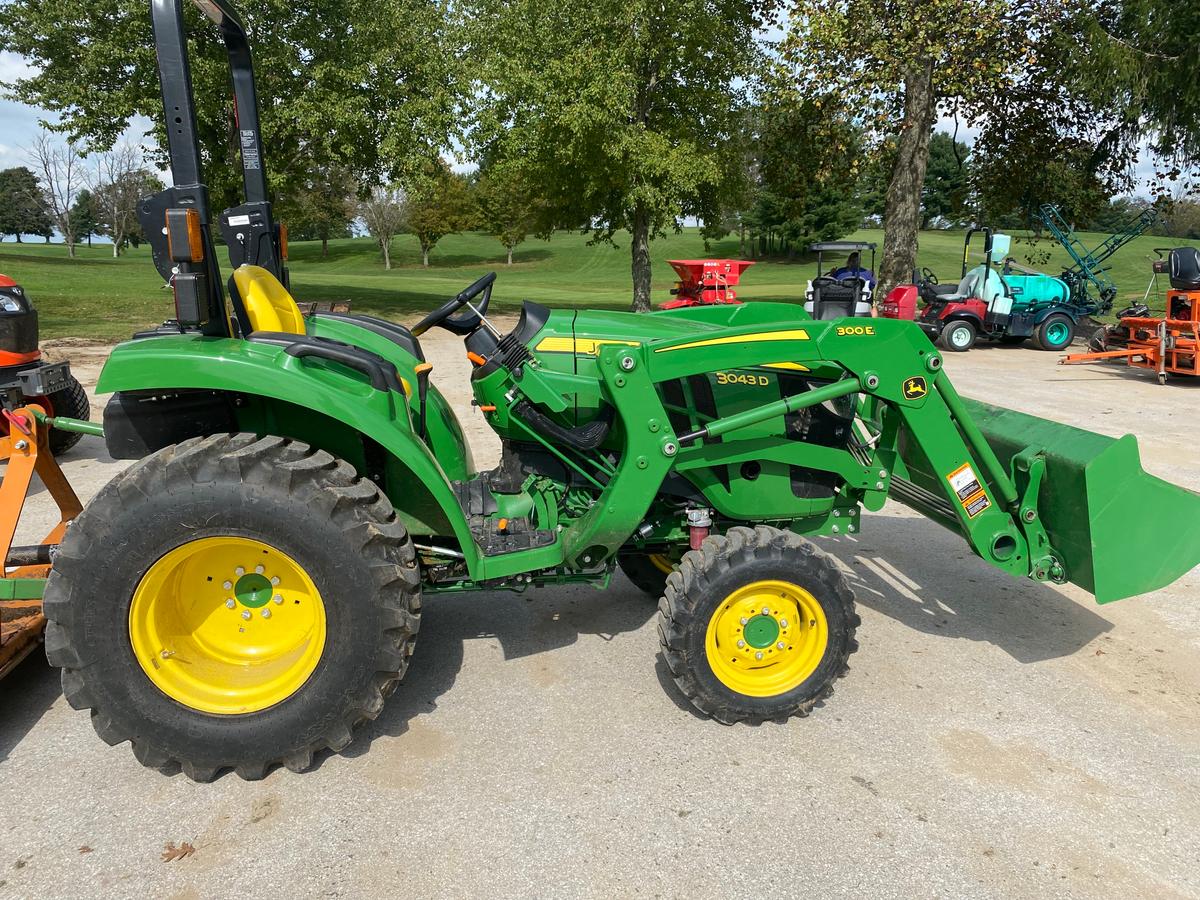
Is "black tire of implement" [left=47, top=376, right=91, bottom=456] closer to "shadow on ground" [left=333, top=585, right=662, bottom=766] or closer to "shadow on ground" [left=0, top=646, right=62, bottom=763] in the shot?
"shadow on ground" [left=0, top=646, right=62, bottom=763]

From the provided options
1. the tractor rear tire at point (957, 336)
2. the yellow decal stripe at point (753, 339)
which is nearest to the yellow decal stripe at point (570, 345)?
the yellow decal stripe at point (753, 339)

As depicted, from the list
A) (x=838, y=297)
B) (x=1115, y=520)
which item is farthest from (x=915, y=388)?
(x=838, y=297)

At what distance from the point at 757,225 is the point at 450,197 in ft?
63.8

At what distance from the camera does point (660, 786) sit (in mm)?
2594

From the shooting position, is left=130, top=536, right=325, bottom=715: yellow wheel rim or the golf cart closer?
left=130, top=536, right=325, bottom=715: yellow wheel rim

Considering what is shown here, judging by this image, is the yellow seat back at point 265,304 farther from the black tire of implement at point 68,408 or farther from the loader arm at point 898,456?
the black tire of implement at point 68,408

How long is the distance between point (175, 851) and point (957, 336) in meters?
13.6

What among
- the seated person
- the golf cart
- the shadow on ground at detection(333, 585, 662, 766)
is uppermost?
the seated person

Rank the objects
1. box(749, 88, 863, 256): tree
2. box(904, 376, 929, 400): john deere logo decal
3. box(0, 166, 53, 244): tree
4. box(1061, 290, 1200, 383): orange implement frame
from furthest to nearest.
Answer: box(0, 166, 53, 244): tree < box(749, 88, 863, 256): tree < box(1061, 290, 1200, 383): orange implement frame < box(904, 376, 929, 400): john deere logo decal

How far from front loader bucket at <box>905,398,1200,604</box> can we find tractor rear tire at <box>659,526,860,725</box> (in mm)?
904

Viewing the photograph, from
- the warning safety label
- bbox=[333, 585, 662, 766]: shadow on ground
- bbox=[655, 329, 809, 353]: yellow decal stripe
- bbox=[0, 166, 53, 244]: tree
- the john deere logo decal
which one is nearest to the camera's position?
bbox=[655, 329, 809, 353]: yellow decal stripe

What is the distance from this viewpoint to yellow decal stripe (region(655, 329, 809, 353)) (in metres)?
2.82

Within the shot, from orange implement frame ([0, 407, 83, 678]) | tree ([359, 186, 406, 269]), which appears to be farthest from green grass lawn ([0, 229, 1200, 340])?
orange implement frame ([0, 407, 83, 678])

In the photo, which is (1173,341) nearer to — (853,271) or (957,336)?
(957,336)
